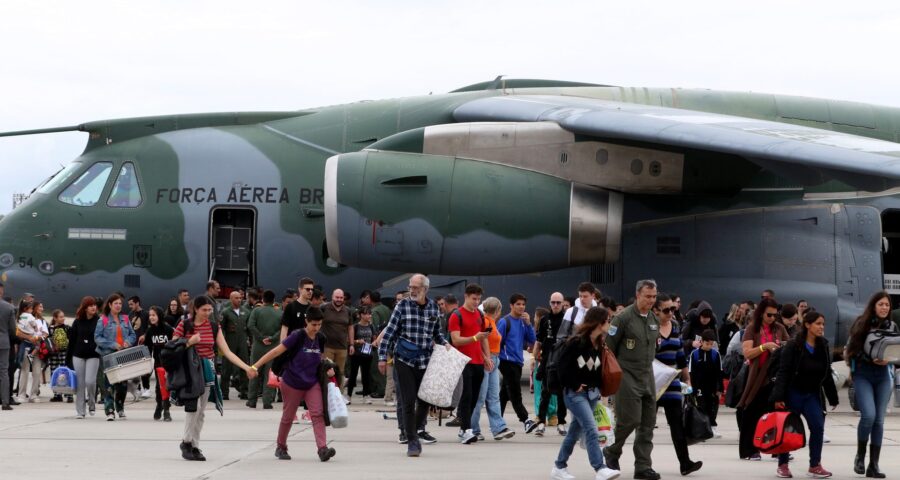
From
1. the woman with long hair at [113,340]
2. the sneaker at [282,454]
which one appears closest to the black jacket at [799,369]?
the sneaker at [282,454]

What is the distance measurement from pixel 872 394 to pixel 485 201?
7307 mm

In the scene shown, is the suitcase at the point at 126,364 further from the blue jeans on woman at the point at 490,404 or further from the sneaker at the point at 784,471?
the sneaker at the point at 784,471

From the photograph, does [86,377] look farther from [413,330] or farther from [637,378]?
[637,378]

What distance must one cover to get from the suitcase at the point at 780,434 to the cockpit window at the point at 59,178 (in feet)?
40.1

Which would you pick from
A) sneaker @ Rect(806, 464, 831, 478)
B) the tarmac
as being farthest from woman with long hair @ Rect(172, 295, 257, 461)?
sneaker @ Rect(806, 464, 831, 478)

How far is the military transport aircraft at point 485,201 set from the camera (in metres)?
16.0

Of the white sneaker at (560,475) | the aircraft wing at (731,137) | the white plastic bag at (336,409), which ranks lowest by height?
the white sneaker at (560,475)

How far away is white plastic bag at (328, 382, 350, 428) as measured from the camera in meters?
10.1

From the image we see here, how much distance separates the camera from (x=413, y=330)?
421 inches

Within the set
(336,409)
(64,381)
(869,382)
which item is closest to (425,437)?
(336,409)

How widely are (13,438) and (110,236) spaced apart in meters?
6.56

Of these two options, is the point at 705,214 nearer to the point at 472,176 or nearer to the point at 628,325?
the point at 472,176

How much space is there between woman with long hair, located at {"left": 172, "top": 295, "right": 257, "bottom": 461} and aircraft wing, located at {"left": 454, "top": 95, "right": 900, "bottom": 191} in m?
6.45

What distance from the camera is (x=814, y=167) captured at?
13602 mm
